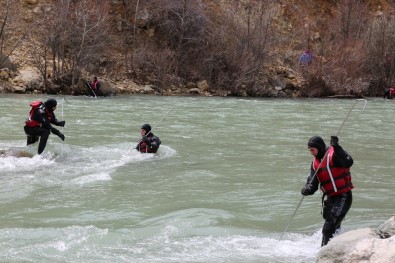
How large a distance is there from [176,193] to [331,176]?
4029 millimetres

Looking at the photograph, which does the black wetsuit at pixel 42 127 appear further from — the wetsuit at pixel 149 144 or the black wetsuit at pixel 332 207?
the black wetsuit at pixel 332 207

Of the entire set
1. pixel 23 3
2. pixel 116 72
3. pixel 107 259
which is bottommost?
pixel 107 259

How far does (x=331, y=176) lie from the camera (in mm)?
6590

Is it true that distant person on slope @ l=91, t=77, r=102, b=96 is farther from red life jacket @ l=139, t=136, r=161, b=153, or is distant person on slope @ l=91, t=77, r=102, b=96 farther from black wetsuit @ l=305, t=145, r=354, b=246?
black wetsuit @ l=305, t=145, r=354, b=246

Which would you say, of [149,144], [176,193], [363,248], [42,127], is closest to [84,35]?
[42,127]

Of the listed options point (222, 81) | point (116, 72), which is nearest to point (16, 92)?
point (116, 72)

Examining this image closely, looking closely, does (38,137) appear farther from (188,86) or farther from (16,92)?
(188,86)

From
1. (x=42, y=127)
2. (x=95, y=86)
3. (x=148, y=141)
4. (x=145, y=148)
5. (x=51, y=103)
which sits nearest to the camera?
(x=51, y=103)

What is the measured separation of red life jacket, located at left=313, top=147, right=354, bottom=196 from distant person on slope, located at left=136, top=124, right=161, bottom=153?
21.6ft

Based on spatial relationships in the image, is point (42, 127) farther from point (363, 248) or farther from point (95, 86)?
point (95, 86)

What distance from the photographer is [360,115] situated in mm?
23844

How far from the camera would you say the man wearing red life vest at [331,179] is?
651 cm

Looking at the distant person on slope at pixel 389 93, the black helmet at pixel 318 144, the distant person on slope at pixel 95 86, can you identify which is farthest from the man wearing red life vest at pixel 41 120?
the distant person on slope at pixel 389 93

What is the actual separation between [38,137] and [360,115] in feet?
50.3
